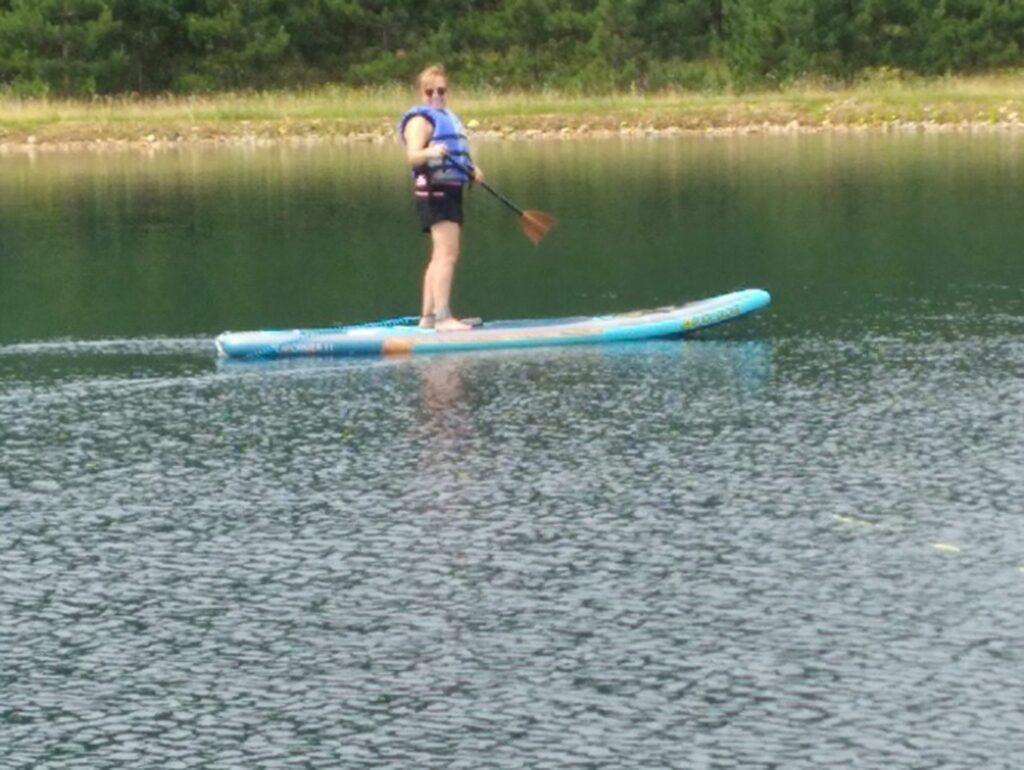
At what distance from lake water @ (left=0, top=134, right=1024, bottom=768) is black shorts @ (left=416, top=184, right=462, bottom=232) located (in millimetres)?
1432

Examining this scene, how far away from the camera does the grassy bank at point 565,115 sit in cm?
5319

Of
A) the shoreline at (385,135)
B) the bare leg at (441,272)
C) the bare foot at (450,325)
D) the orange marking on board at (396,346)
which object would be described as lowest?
the shoreline at (385,135)

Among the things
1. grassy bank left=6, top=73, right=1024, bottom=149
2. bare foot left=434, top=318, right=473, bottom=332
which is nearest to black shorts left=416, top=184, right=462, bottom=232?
bare foot left=434, top=318, right=473, bottom=332

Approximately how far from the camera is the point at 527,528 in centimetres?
1165

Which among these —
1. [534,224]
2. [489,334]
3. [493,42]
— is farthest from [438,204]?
[493,42]

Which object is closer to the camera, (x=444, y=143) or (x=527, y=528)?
(x=527, y=528)

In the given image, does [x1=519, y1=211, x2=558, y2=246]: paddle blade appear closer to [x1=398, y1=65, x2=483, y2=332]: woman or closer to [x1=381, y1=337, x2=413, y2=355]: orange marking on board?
[x1=398, y1=65, x2=483, y2=332]: woman

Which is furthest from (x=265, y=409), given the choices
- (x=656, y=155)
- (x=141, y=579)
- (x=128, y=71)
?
(x=128, y=71)

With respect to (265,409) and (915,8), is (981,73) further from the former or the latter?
(265,409)

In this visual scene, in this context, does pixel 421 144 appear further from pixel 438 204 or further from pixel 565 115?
pixel 565 115

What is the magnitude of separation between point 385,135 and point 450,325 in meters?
37.7

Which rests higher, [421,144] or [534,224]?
[421,144]

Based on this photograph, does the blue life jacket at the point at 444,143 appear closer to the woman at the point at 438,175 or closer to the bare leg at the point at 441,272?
the woman at the point at 438,175

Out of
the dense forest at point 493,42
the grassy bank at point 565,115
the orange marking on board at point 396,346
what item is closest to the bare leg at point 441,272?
the orange marking on board at point 396,346
